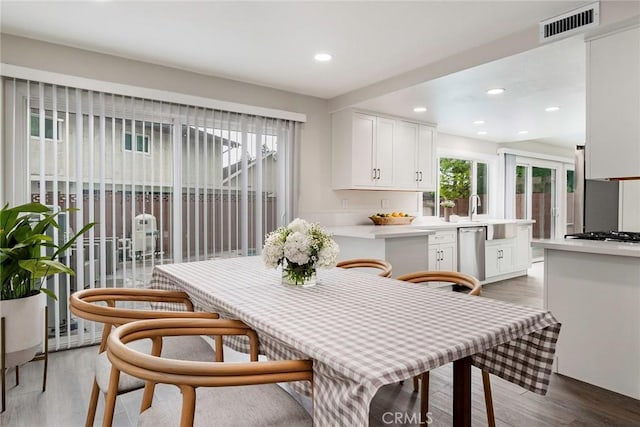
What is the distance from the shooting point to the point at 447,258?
4.92m

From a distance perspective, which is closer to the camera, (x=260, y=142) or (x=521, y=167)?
(x=260, y=142)

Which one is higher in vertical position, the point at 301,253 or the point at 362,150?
the point at 362,150

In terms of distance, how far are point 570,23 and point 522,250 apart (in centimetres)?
444

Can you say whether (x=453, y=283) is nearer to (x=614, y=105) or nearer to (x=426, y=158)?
(x=614, y=105)

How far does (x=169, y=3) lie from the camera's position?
94.0 inches

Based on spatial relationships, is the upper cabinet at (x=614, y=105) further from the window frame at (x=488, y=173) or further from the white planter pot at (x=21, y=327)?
the white planter pot at (x=21, y=327)

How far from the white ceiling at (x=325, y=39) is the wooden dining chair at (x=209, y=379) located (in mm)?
2005

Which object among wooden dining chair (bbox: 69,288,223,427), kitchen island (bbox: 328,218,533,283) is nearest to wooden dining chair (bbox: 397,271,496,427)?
wooden dining chair (bbox: 69,288,223,427)

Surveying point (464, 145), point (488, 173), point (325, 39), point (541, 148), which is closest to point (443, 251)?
point (464, 145)

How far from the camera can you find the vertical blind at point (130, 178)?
289 cm

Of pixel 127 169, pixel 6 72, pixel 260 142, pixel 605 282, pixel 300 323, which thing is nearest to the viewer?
pixel 300 323

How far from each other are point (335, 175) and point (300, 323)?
11.3 feet

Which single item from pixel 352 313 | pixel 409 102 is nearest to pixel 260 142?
pixel 409 102

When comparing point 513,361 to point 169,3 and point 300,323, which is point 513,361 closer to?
point 300,323
